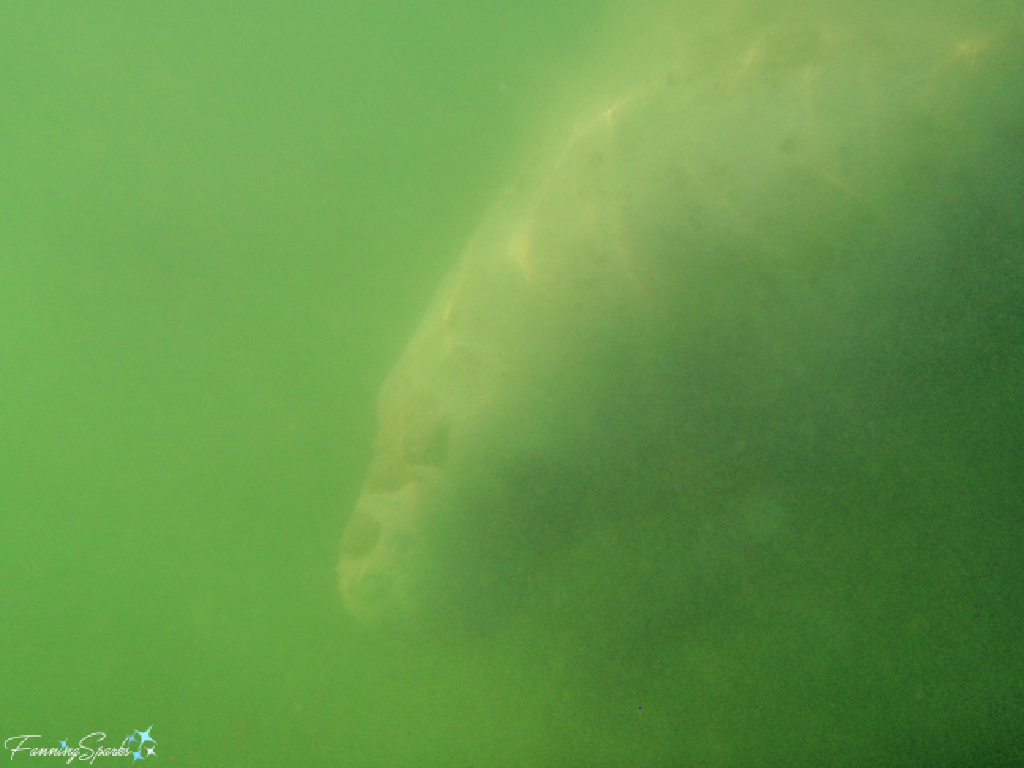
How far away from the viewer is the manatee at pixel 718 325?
1132 mm

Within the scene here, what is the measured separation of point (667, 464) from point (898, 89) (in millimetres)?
963

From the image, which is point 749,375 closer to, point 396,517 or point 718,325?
point 718,325

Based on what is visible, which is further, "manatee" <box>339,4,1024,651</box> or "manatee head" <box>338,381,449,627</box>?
"manatee head" <box>338,381,449,627</box>

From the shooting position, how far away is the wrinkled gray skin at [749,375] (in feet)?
3.73

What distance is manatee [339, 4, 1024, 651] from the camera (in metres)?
1.13

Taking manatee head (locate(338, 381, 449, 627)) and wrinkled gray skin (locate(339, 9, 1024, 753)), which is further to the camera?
manatee head (locate(338, 381, 449, 627))

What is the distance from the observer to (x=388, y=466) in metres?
1.44

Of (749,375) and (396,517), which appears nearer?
(749,375)

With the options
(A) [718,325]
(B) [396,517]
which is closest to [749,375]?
(A) [718,325]

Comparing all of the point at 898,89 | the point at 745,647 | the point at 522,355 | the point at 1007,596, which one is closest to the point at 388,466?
the point at 522,355

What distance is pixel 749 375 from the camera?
3.96 feet

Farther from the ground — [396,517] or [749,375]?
[396,517]

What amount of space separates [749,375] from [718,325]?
15 cm

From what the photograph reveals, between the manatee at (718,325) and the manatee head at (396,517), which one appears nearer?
the manatee at (718,325)
